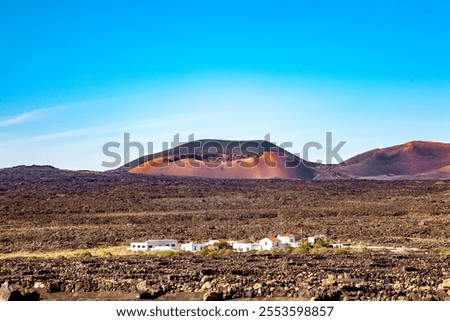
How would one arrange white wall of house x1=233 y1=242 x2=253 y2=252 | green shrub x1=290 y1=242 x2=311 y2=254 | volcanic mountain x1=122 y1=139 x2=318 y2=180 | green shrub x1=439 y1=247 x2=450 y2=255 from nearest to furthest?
green shrub x1=439 y1=247 x2=450 y2=255, green shrub x1=290 y1=242 x2=311 y2=254, white wall of house x1=233 y1=242 x2=253 y2=252, volcanic mountain x1=122 y1=139 x2=318 y2=180

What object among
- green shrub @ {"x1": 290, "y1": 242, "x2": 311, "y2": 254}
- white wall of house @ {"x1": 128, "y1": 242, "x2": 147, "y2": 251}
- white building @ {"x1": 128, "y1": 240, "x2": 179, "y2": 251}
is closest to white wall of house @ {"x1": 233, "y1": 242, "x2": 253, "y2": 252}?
green shrub @ {"x1": 290, "y1": 242, "x2": 311, "y2": 254}

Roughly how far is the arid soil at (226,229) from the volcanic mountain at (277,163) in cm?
2390

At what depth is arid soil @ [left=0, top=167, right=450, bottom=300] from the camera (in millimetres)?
16312

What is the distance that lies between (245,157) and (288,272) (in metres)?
109

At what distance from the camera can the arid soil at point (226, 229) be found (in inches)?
642

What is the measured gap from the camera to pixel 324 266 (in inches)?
855

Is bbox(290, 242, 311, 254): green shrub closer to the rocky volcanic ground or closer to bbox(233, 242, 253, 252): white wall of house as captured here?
bbox(233, 242, 253, 252): white wall of house

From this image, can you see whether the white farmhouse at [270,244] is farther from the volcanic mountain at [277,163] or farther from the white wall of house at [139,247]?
the volcanic mountain at [277,163]

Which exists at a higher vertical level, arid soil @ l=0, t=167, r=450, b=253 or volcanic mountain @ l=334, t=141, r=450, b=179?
volcanic mountain @ l=334, t=141, r=450, b=179

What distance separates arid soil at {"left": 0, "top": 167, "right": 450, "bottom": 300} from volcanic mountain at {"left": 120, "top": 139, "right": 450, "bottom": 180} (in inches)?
941

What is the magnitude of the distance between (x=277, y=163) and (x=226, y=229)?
79.9m

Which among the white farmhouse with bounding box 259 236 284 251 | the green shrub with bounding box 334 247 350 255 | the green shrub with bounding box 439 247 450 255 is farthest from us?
the white farmhouse with bounding box 259 236 284 251

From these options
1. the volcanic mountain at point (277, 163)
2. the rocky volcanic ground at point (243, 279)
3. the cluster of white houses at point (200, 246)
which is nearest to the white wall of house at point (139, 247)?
the cluster of white houses at point (200, 246)

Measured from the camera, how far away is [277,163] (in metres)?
124
